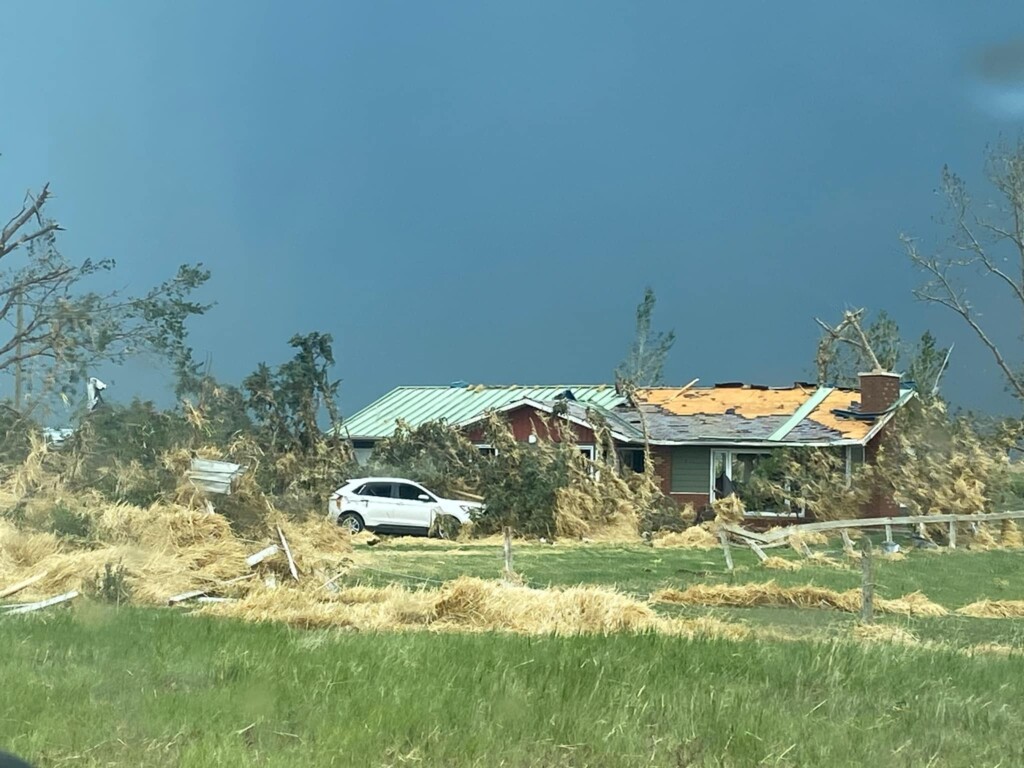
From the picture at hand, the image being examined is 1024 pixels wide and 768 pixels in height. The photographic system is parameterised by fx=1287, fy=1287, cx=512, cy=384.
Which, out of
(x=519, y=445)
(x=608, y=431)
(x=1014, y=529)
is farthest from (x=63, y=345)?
(x=1014, y=529)

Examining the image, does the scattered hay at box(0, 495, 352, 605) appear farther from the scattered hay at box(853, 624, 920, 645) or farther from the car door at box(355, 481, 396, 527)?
the car door at box(355, 481, 396, 527)

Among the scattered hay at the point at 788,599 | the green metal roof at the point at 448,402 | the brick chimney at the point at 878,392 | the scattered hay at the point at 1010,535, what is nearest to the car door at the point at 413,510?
the green metal roof at the point at 448,402

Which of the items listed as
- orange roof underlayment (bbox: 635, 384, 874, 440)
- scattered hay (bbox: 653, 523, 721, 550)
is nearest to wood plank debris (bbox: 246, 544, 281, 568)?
scattered hay (bbox: 653, 523, 721, 550)

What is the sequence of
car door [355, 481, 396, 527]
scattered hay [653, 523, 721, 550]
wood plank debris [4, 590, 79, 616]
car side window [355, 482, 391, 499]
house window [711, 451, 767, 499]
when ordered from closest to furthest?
wood plank debris [4, 590, 79, 616]
scattered hay [653, 523, 721, 550]
car door [355, 481, 396, 527]
car side window [355, 482, 391, 499]
house window [711, 451, 767, 499]

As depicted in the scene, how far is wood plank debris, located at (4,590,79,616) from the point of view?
45.9ft

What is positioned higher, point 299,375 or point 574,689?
point 299,375

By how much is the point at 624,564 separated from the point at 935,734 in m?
18.1

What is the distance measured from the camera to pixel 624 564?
84.8 ft

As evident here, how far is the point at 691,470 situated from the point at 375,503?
499 inches

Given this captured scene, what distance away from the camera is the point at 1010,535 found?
1480 inches

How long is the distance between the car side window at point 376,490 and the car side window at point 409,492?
0.34 meters

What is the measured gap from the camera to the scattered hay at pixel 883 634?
1239 cm

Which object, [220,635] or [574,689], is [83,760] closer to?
[574,689]

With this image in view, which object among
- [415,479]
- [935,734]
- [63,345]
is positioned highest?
[63,345]
